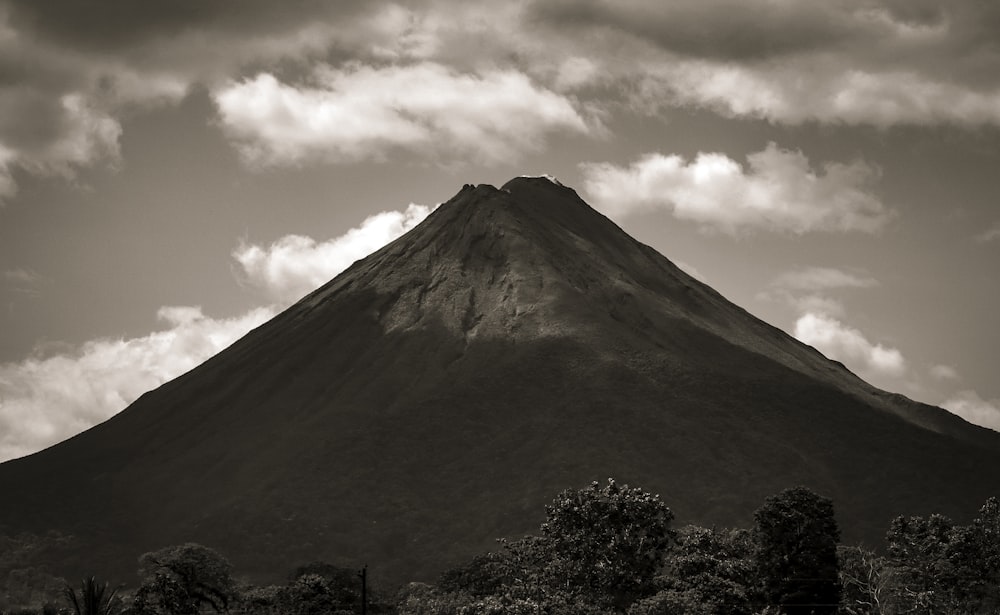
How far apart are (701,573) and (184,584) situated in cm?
3573

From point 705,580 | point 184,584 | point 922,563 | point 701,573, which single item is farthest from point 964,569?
point 184,584

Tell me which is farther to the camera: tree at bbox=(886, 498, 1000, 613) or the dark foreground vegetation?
tree at bbox=(886, 498, 1000, 613)

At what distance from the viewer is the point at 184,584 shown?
8619cm

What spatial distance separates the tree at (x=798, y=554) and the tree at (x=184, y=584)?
35811 mm

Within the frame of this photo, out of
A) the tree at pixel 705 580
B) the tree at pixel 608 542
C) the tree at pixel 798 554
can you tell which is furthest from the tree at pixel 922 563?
the tree at pixel 608 542

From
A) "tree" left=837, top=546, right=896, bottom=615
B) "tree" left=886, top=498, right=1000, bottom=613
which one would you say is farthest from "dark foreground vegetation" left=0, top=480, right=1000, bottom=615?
"tree" left=837, top=546, right=896, bottom=615

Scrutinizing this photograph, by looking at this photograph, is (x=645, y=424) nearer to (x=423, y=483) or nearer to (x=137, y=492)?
(x=423, y=483)

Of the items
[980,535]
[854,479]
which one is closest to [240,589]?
[980,535]

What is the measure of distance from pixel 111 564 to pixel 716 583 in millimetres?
118695

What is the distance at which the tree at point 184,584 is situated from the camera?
73.8m

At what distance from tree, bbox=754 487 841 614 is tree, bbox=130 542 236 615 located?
1410 inches

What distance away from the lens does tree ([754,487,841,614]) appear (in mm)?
82312

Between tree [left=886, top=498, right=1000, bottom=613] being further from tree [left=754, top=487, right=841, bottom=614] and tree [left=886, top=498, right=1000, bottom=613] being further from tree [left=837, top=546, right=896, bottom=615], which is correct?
tree [left=754, top=487, right=841, bottom=614]

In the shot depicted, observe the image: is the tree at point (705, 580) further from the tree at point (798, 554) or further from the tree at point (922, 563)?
the tree at point (922, 563)
